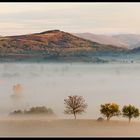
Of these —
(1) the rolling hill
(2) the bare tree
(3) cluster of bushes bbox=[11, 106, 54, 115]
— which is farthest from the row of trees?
(1) the rolling hill

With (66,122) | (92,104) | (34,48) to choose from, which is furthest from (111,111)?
(34,48)

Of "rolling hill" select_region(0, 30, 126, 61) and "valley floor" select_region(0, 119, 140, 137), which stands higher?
"rolling hill" select_region(0, 30, 126, 61)

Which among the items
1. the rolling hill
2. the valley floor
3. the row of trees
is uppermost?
the rolling hill

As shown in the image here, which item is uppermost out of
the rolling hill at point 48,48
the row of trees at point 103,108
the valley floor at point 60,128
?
the rolling hill at point 48,48

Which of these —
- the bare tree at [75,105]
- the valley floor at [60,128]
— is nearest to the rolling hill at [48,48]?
the bare tree at [75,105]

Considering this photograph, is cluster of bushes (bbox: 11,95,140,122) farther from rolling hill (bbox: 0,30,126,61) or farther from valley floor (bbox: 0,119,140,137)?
rolling hill (bbox: 0,30,126,61)

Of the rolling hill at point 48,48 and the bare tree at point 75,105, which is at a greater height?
the rolling hill at point 48,48

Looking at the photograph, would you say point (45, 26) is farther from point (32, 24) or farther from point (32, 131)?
point (32, 131)

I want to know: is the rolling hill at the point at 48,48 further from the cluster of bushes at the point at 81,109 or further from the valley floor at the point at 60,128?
the valley floor at the point at 60,128
